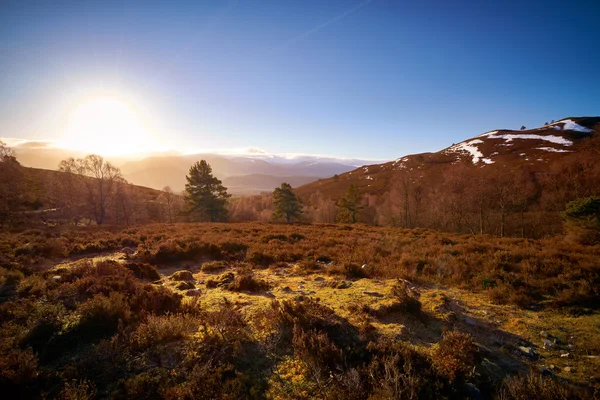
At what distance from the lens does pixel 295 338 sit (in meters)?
5.04

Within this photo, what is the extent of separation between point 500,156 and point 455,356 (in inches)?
4471

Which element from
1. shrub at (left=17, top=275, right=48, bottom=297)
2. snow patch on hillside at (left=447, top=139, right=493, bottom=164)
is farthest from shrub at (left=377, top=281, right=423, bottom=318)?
snow patch on hillside at (left=447, top=139, right=493, bottom=164)

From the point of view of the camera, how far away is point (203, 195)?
136 feet

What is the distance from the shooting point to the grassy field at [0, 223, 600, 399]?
3.95 metres

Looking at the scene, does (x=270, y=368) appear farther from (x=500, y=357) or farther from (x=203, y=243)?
A: (x=203, y=243)

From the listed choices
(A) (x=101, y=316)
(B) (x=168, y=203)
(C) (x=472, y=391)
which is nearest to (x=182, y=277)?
(A) (x=101, y=316)

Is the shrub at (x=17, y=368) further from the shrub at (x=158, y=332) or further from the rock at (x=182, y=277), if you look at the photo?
the rock at (x=182, y=277)

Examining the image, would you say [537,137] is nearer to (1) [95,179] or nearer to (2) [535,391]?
(2) [535,391]

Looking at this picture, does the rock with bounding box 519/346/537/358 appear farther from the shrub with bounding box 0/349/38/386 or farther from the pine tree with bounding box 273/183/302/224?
the pine tree with bounding box 273/183/302/224

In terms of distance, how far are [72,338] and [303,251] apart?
33.5ft

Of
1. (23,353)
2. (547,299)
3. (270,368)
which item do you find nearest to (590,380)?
(547,299)

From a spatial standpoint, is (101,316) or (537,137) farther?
(537,137)

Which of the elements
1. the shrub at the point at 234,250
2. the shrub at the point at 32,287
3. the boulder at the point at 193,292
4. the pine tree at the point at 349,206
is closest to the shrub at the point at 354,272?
the boulder at the point at 193,292

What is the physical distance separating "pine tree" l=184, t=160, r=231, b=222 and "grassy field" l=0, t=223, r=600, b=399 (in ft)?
107
